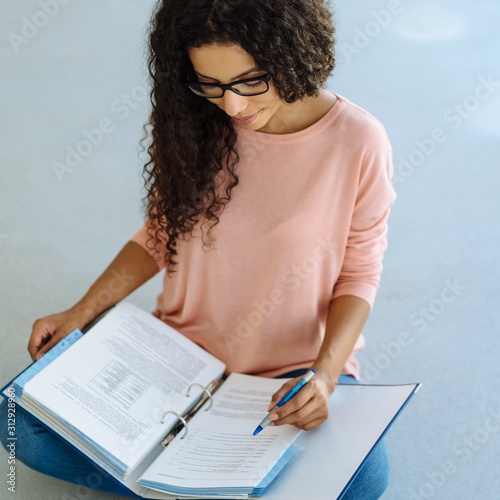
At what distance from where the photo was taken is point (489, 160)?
284 centimetres

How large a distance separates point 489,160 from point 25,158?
183 centimetres

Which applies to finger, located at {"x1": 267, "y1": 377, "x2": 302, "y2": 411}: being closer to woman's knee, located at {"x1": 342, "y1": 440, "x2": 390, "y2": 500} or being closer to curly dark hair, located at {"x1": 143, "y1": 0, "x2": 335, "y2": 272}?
woman's knee, located at {"x1": 342, "y1": 440, "x2": 390, "y2": 500}

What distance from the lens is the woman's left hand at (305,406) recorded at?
1246 millimetres

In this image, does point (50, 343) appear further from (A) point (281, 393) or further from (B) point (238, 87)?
(B) point (238, 87)

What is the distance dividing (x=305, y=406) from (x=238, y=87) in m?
0.57

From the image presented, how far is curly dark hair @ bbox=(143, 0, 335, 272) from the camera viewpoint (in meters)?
1.15

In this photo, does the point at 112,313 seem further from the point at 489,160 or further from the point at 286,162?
the point at 489,160

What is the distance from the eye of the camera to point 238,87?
1.23 meters

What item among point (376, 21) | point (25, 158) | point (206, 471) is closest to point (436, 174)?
point (376, 21)

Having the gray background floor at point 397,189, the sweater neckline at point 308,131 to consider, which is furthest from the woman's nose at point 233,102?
the gray background floor at point 397,189

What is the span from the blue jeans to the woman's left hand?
187 millimetres

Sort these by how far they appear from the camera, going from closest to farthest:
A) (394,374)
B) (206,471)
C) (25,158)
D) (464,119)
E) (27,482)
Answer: (206,471)
(27,482)
(394,374)
(25,158)
(464,119)

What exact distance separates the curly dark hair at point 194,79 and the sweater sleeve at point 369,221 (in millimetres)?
171

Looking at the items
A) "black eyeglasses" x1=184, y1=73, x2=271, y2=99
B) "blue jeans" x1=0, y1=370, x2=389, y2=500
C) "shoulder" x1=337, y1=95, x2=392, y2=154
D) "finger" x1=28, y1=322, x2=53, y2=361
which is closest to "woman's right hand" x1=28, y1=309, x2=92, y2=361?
"finger" x1=28, y1=322, x2=53, y2=361
